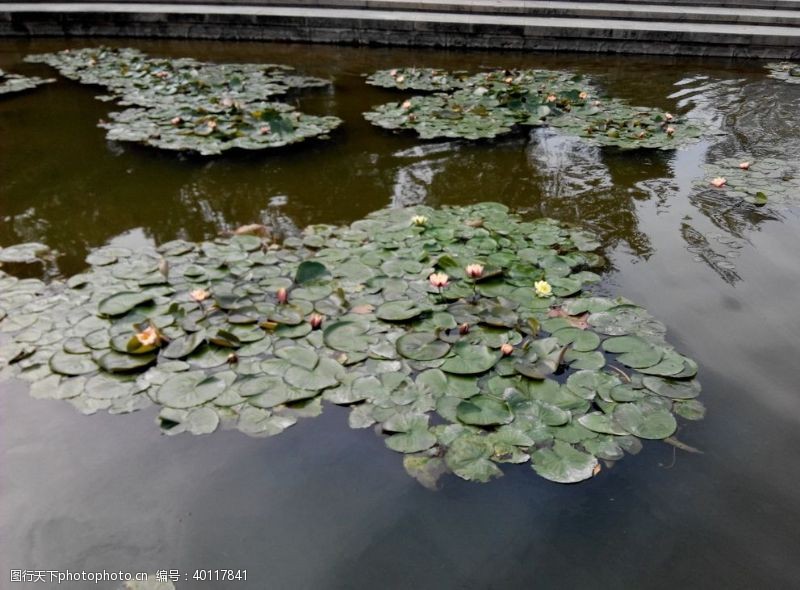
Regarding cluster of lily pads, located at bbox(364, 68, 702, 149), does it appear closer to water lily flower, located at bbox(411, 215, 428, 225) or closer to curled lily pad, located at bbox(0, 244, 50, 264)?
water lily flower, located at bbox(411, 215, 428, 225)

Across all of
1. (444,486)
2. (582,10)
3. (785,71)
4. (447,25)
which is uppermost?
(582,10)

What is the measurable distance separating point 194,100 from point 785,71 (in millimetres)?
6228

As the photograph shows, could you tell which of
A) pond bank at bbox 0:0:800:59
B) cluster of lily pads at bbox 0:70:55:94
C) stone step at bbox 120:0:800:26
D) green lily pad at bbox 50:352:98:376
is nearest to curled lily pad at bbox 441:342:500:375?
green lily pad at bbox 50:352:98:376

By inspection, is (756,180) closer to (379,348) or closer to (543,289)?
(543,289)

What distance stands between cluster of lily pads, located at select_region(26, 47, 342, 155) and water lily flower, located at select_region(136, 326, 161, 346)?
2000 millimetres

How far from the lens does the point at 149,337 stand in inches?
75.8

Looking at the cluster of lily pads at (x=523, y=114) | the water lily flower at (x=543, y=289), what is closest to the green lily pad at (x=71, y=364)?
the water lily flower at (x=543, y=289)

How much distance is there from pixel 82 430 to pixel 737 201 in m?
3.33

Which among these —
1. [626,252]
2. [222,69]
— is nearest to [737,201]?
[626,252]

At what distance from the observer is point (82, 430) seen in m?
1.70

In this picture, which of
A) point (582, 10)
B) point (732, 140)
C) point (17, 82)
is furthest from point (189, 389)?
point (582, 10)

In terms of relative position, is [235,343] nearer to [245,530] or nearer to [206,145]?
[245,530]

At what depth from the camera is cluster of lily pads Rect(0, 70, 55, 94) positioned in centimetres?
494

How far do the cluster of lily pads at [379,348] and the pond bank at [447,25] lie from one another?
5411 mm
